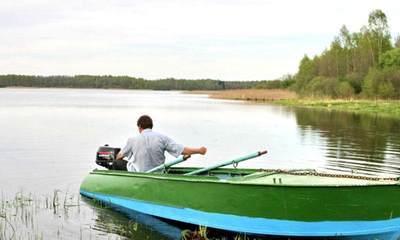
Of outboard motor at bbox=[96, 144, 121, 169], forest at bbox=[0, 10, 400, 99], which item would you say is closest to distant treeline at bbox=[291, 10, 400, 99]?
forest at bbox=[0, 10, 400, 99]

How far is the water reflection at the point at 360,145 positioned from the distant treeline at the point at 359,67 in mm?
28667

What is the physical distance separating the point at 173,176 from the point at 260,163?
363 inches

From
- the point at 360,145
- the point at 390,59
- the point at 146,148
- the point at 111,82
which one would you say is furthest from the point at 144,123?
the point at 111,82

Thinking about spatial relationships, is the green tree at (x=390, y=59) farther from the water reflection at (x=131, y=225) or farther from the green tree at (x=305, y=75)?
the water reflection at (x=131, y=225)

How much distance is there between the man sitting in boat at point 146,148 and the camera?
10.4m

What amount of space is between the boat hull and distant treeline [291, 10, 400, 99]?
5625 cm

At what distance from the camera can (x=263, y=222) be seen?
8.86 metres

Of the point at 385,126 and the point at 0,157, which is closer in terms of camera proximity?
the point at 0,157

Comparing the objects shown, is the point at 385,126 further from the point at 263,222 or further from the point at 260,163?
the point at 263,222

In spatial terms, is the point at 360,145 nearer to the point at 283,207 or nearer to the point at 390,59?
the point at 283,207

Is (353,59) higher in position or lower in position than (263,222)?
higher

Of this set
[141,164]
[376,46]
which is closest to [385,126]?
[141,164]

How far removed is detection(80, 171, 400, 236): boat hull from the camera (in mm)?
8422

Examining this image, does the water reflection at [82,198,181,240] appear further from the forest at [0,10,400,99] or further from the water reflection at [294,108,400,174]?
the forest at [0,10,400,99]
